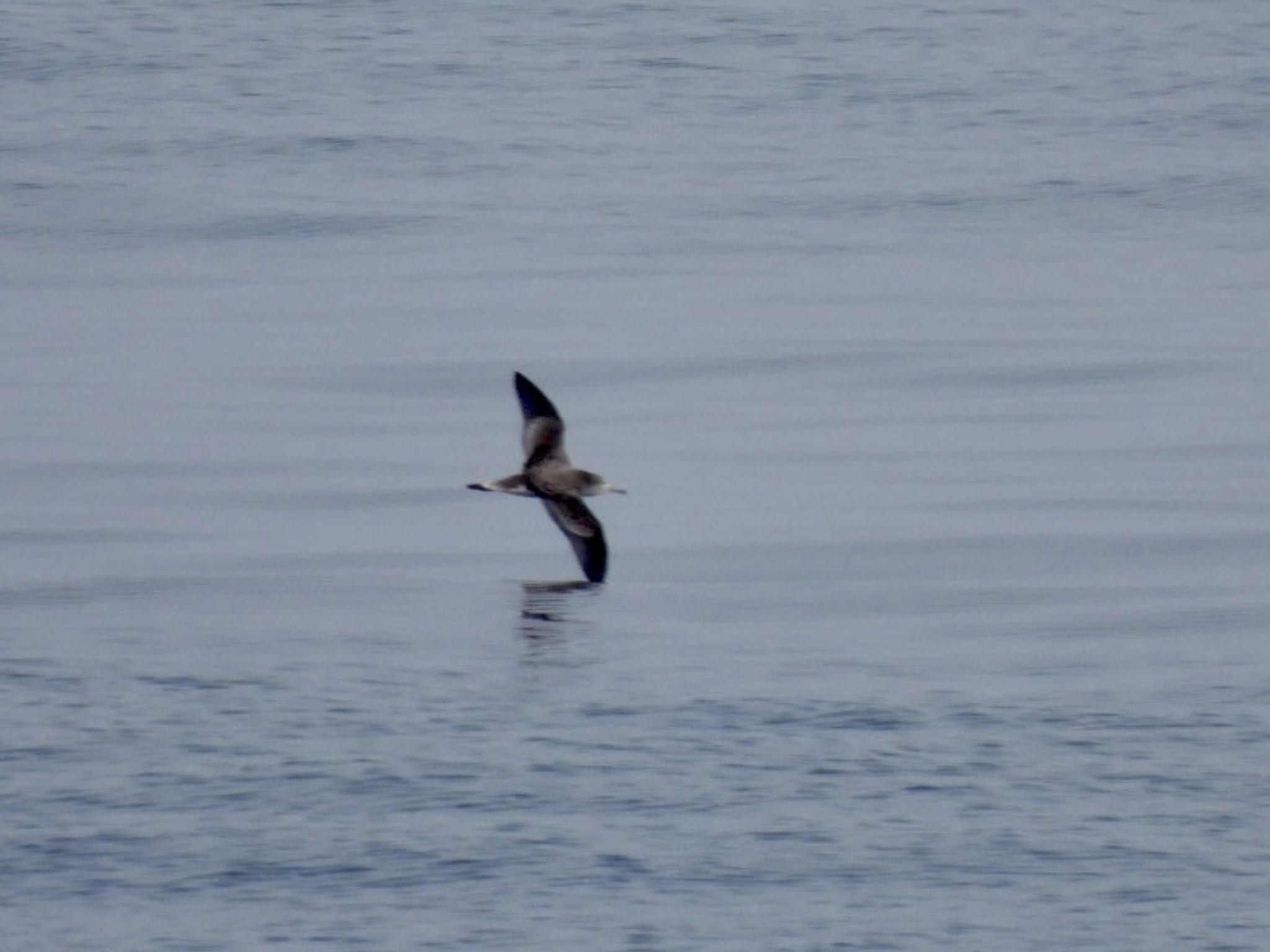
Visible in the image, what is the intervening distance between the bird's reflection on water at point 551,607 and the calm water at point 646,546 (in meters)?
0.05

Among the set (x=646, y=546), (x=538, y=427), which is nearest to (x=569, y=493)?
(x=538, y=427)

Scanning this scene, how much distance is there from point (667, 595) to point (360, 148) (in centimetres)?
2779

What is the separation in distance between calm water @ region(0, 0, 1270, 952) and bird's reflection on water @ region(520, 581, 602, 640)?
0.17 feet

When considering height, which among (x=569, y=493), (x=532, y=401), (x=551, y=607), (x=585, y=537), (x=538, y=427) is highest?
(x=532, y=401)

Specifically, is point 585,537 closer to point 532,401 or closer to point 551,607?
point 551,607

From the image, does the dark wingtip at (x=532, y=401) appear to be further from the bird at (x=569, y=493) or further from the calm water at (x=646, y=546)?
the calm water at (x=646, y=546)

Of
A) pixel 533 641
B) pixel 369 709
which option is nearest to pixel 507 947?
pixel 369 709

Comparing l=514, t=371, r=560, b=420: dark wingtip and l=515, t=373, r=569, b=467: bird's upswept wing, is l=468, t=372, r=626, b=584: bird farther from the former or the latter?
l=514, t=371, r=560, b=420: dark wingtip

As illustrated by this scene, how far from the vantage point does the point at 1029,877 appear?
11.8 m

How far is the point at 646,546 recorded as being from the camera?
1859cm

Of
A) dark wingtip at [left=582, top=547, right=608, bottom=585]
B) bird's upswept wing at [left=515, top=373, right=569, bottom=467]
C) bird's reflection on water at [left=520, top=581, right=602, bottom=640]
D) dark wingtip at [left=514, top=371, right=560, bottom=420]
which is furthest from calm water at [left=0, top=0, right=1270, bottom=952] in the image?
dark wingtip at [left=514, top=371, right=560, bottom=420]

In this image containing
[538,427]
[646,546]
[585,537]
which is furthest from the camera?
[646,546]

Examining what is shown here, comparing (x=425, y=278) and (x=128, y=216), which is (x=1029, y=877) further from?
(x=128, y=216)

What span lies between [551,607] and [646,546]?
80.1 inches
